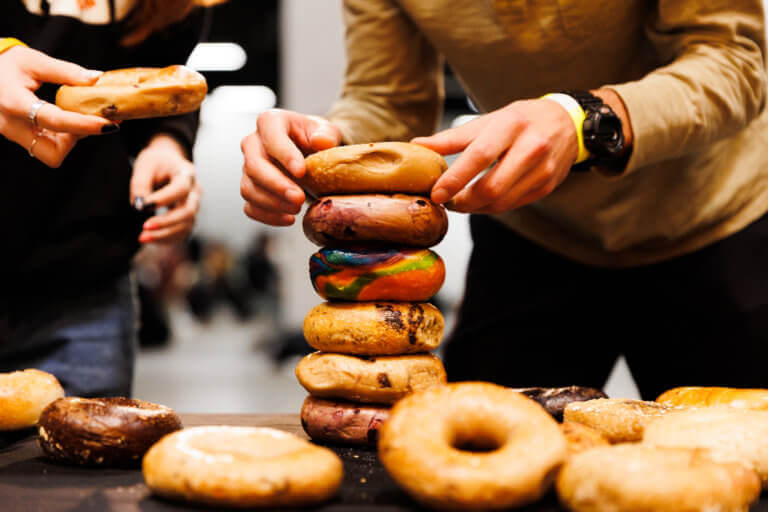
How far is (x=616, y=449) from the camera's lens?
74 centimetres

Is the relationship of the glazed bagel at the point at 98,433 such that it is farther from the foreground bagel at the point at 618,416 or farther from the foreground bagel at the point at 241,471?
the foreground bagel at the point at 618,416

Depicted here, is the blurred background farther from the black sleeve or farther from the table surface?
the table surface

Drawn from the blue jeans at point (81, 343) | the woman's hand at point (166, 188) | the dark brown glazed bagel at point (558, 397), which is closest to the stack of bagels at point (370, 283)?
the dark brown glazed bagel at point (558, 397)

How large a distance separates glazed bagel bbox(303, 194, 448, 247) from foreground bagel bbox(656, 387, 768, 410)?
489mm

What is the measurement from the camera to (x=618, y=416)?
971 millimetres

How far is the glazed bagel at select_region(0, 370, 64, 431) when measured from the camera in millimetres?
1083

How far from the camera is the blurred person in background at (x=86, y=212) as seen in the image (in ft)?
4.63

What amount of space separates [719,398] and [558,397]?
0.25 metres

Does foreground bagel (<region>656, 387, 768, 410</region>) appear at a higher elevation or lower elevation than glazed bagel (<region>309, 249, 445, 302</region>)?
lower

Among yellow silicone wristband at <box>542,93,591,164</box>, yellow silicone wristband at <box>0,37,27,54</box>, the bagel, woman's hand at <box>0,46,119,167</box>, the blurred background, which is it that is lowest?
the blurred background

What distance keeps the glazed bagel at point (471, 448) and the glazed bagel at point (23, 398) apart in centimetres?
68

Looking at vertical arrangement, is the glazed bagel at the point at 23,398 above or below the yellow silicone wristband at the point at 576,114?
below

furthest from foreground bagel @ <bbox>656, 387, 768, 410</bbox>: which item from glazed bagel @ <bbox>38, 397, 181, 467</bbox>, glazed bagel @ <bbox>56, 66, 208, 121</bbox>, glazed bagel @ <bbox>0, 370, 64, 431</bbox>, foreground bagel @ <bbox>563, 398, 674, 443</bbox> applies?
glazed bagel @ <bbox>0, 370, 64, 431</bbox>

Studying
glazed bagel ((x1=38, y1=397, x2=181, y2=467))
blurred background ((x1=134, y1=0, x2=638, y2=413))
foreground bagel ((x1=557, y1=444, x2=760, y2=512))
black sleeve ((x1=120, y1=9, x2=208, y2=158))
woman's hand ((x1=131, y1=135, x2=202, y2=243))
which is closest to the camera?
foreground bagel ((x1=557, y1=444, x2=760, y2=512))
